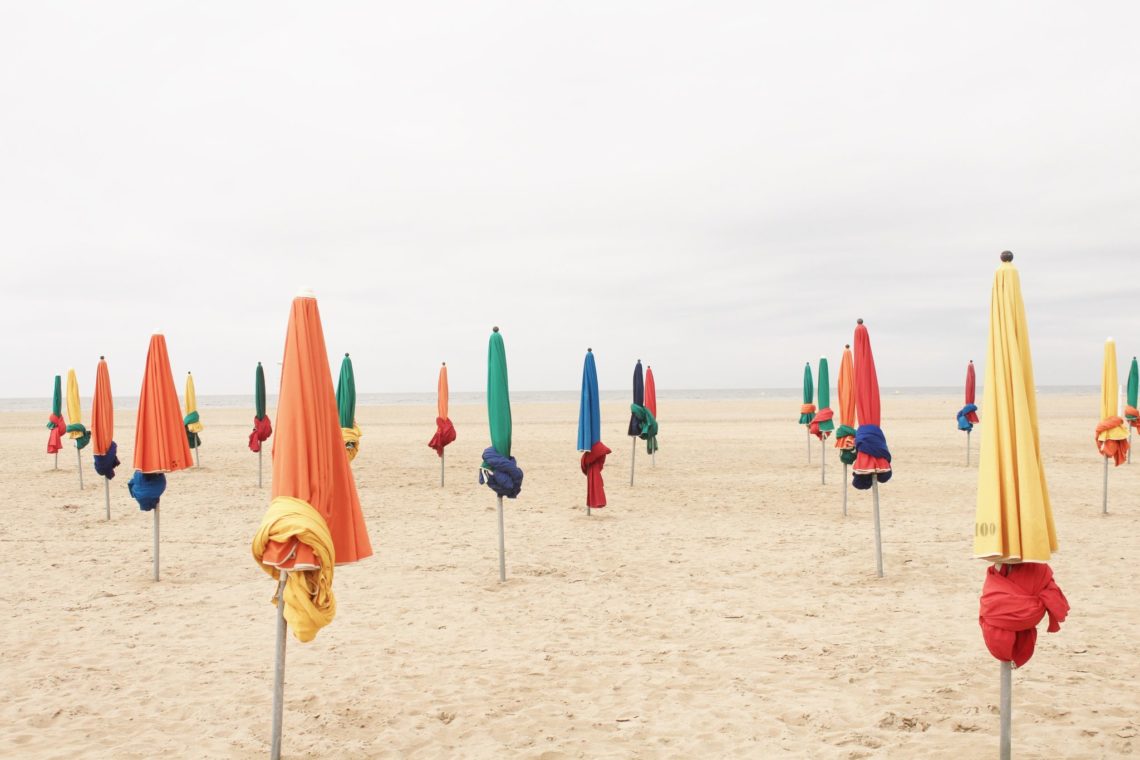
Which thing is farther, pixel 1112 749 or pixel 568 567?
pixel 568 567

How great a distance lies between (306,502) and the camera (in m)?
4.21

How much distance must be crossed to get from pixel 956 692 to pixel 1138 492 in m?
12.3

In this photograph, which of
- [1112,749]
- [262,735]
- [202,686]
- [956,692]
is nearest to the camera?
[1112,749]

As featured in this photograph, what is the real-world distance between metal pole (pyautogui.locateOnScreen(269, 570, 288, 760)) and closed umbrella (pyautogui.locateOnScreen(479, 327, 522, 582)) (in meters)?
4.33

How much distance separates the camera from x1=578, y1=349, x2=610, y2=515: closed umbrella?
39.7ft

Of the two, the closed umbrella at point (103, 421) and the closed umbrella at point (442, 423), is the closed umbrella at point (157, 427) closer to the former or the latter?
the closed umbrella at point (103, 421)

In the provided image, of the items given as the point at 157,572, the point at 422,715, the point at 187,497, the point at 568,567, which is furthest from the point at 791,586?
the point at 187,497

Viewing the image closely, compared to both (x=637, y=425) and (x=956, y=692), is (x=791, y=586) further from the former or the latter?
(x=637, y=425)

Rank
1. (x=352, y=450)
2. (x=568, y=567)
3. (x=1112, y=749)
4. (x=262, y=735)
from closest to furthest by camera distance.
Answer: (x=1112, y=749), (x=262, y=735), (x=568, y=567), (x=352, y=450)

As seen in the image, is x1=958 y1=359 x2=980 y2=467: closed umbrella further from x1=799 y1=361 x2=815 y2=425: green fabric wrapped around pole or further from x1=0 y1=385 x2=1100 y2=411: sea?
x1=0 y1=385 x2=1100 y2=411: sea

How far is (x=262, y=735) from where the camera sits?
5.01m

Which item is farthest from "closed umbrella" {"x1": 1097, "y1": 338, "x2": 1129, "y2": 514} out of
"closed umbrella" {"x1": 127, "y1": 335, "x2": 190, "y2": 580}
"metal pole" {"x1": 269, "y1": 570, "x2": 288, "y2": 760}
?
"closed umbrella" {"x1": 127, "y1": 335, "x2": 190, "y2": 580}

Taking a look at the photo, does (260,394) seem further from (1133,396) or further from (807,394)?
(1133,396)

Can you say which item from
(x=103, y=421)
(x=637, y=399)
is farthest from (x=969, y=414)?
(x=103, y=421)
